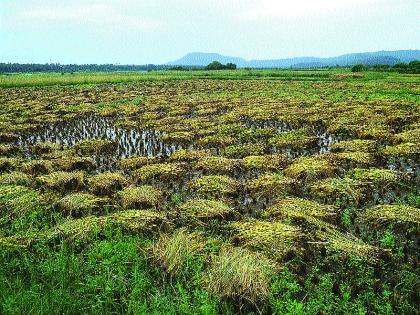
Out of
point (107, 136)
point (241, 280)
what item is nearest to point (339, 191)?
point (241, 280)

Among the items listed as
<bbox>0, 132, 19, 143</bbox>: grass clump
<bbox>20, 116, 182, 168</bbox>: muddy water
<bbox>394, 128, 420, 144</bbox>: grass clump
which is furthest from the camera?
<bbox>0, 132, 19, 143</bbox>: grass clump

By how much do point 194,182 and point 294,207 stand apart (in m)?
2.26

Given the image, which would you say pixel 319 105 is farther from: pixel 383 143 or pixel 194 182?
pixel 194 182

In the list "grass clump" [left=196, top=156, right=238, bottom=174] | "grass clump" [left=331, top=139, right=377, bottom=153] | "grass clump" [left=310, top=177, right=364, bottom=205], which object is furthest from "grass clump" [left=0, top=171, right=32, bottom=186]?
"grass clump" [left=331, top=139, right=377, bottom=153]

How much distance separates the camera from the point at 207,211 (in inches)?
231

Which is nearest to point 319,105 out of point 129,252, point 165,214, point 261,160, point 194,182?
point 261,160

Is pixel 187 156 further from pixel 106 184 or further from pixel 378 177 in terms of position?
pixel 378 177

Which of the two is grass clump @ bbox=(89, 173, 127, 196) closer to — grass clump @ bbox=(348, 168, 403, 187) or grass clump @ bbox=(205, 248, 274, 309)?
grass clump @ bbox=(205, 248, 274, 309)

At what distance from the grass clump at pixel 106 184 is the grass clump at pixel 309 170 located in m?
3.59

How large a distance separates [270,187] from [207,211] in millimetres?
1715

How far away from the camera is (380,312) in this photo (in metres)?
3.71

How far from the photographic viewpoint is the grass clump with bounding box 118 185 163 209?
21.0ft

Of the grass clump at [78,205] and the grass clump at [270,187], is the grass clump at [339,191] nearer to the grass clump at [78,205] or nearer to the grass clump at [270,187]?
the grass clump at [270,187]

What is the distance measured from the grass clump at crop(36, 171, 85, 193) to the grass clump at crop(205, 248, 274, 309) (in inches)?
172
